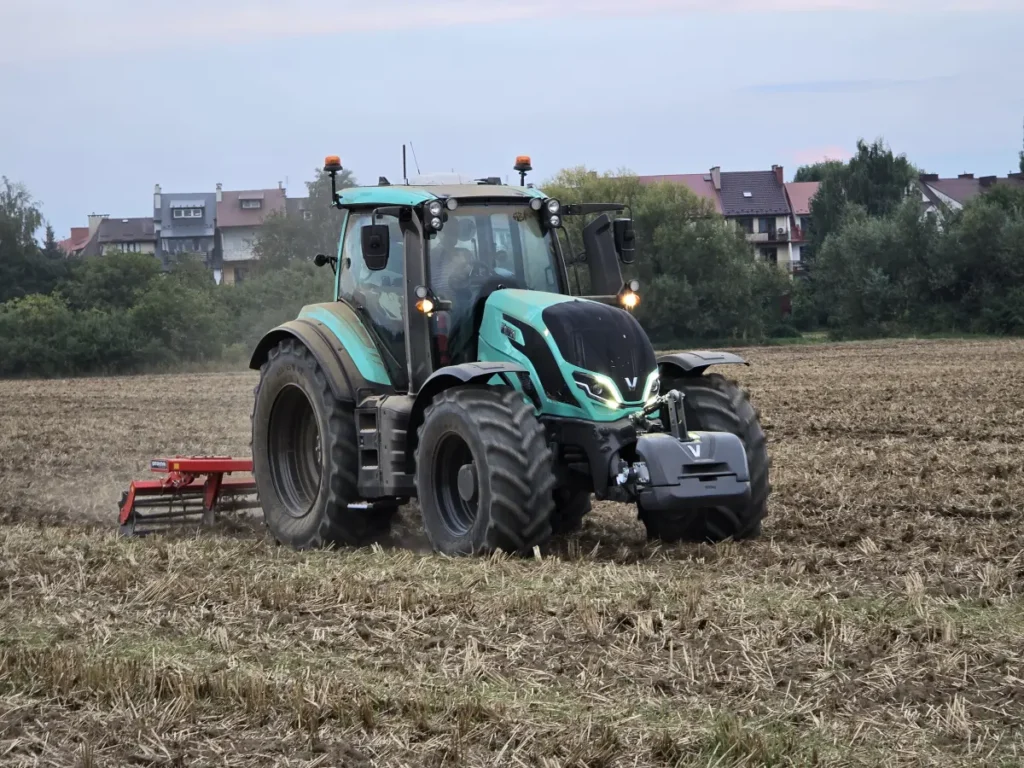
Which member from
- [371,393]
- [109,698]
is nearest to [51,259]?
[371,393]

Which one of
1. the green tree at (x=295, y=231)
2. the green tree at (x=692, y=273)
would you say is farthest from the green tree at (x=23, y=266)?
the green tree at (x=692, y=273)

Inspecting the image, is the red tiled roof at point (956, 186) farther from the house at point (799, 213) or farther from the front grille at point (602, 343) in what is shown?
the front grille at point (602, 343)

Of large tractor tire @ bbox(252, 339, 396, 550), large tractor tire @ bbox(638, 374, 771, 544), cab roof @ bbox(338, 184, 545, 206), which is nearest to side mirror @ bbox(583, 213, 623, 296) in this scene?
cab roof @ bbox(338, 184, 545, 206)

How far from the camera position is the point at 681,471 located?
8.17 meters

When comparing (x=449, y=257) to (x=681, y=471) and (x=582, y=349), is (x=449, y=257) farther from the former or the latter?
(x=681, y=471)

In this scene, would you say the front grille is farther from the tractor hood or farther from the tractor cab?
the tractor cab

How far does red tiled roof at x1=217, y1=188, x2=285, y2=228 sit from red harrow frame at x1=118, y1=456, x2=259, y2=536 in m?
82.8

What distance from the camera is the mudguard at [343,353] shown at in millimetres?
9531

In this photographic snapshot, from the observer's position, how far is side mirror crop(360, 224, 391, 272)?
29.3 feet

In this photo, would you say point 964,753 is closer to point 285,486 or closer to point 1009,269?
point 285,486

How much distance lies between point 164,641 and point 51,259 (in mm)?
52950

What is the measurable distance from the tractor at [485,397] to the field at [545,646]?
15.7 inches

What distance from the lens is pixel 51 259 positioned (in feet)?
184

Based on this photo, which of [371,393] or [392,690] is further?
[371,393]
